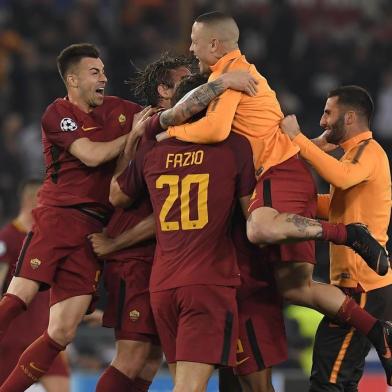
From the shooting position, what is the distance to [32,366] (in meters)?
6.38

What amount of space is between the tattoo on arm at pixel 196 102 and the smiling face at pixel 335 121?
0.83 m

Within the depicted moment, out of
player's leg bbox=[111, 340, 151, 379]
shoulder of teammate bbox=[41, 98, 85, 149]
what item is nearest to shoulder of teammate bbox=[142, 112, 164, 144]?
shoulder of teammate bbox=[41, 98, 85, 149]

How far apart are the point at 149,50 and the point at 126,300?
7321mm

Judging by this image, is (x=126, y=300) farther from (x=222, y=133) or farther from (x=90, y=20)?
(x=90, y=20)

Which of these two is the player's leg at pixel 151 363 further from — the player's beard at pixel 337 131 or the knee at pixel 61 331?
the player's beard at pixel 337 131

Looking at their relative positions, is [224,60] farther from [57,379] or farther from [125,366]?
[57,379]

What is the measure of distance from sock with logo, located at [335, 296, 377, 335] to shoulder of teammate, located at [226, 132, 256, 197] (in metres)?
0.83

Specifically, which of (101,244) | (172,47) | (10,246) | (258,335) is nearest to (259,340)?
(258,335)

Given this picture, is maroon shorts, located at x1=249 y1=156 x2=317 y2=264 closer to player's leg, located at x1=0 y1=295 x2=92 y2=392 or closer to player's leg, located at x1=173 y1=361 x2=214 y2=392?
player's leg, located at x1=173 y1=361 x2=214 y2=392

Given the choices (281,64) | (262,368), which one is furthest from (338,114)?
(281,64)

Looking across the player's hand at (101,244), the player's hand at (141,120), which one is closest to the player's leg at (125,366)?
the player's hand at (101,244)

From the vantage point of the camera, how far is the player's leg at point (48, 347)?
251 inches

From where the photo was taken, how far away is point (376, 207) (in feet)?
20.3

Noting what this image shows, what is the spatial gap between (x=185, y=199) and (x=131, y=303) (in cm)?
94
